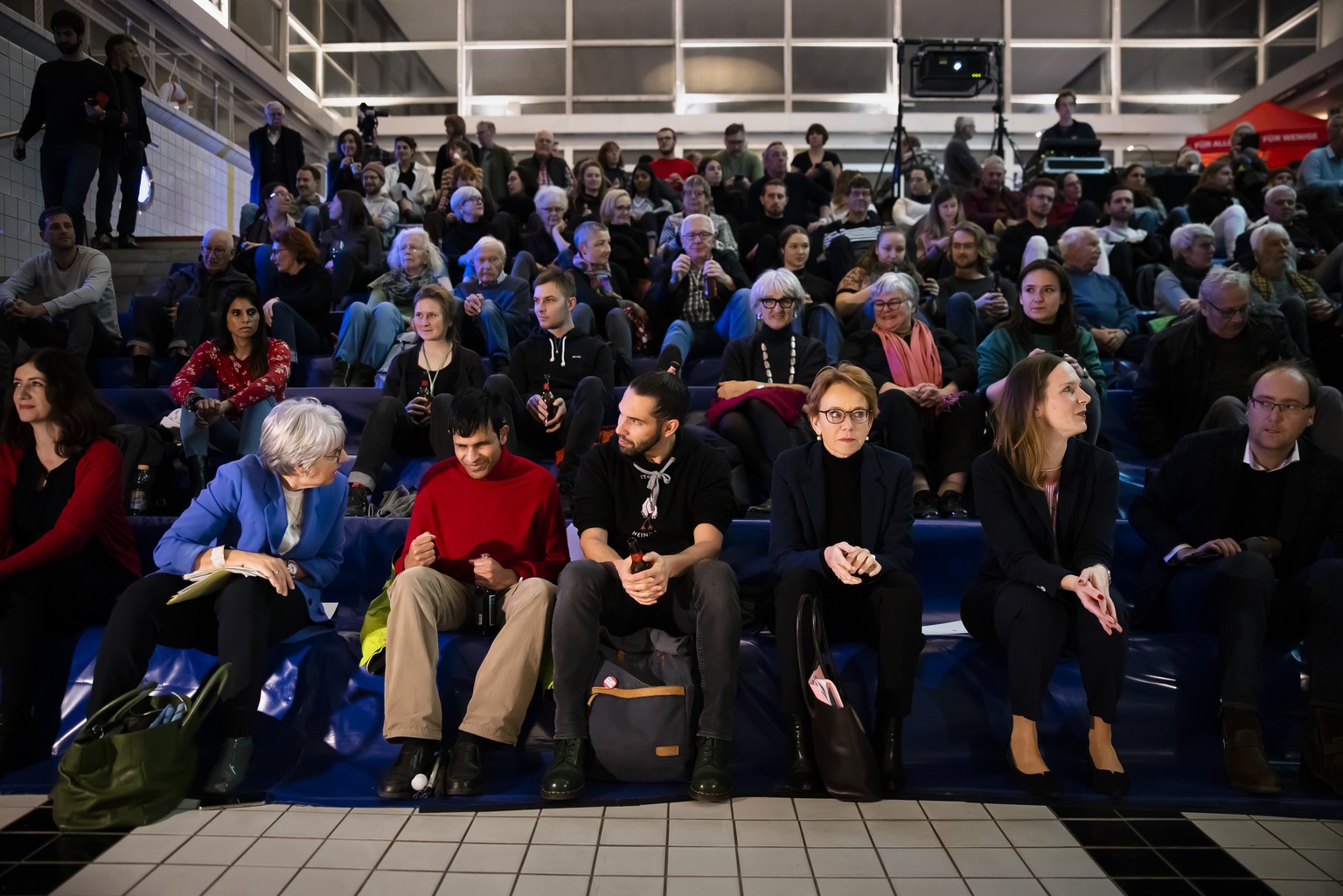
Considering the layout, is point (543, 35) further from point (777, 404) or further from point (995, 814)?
point (995, 814)

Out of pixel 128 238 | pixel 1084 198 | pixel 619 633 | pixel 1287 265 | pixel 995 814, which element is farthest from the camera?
pixel 1084 198

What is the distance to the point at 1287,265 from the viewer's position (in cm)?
468

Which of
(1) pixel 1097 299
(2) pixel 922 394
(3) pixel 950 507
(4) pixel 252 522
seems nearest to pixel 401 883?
(4) pixel 252 522

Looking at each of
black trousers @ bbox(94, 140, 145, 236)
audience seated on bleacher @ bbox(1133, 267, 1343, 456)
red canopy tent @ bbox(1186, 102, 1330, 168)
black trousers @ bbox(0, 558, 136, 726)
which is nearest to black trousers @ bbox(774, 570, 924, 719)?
black trousers @ bbox(0, 558, 136, 726)

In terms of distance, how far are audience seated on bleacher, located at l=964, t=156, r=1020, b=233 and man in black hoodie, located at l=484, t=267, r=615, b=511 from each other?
393 cm

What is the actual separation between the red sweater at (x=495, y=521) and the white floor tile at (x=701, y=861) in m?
0.84

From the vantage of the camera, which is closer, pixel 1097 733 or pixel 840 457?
pixel 1097 733

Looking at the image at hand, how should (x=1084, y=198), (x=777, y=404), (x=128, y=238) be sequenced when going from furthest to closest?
(x=1084, y=198) → (x=128, y=238) → (x=777, y=404)

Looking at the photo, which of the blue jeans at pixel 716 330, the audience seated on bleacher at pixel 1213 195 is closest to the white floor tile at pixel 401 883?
the blue jeans at pixel 716 330

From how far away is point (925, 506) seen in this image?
131 inches

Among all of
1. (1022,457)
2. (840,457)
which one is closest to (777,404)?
(840,457)

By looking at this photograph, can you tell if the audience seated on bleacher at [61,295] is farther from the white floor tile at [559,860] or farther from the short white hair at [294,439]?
the white floor tile at [559,860]

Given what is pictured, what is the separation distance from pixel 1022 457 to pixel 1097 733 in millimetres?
690

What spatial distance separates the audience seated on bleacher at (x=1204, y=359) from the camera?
368cm
